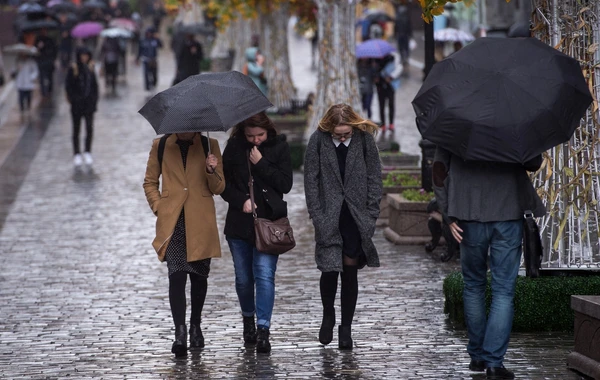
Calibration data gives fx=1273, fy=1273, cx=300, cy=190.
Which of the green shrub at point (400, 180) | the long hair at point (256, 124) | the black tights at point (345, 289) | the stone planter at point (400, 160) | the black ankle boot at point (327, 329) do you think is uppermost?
the long hair at point (256, 124)

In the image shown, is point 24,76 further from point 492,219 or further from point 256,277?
point 492,219

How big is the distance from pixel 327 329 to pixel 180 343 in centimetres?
93

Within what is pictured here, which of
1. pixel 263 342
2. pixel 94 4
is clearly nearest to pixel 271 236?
pixel 263 342

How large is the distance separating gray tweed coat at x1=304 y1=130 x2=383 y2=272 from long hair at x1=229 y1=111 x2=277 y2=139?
13.0 inches

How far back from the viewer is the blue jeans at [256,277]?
318 inches

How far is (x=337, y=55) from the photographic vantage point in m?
17.6

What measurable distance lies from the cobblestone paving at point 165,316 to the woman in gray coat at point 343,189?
653 mm

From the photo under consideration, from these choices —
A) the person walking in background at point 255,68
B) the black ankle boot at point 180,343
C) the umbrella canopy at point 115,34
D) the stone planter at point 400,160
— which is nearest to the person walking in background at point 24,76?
the person walking in background at point 255,68

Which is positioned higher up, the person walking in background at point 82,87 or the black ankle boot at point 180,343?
the person walking in background at point 82,87

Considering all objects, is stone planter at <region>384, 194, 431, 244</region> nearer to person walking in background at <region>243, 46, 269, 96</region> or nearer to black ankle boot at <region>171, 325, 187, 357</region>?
black ankle boot at <region>171, 325, 187, 357</region>

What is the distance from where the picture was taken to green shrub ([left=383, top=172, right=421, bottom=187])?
1350 cm

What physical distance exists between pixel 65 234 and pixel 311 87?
1934 centimetres

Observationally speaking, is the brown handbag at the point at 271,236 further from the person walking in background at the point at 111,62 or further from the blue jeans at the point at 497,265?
the person walking in background at the point at 111,62

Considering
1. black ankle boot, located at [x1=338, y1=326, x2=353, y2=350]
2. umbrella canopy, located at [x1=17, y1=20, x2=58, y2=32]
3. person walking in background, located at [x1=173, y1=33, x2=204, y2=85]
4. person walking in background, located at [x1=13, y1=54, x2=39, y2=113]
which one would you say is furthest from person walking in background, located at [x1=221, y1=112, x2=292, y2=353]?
umbrella canopy, located at [x1=17, y1=20, x2=58, y2=32]
